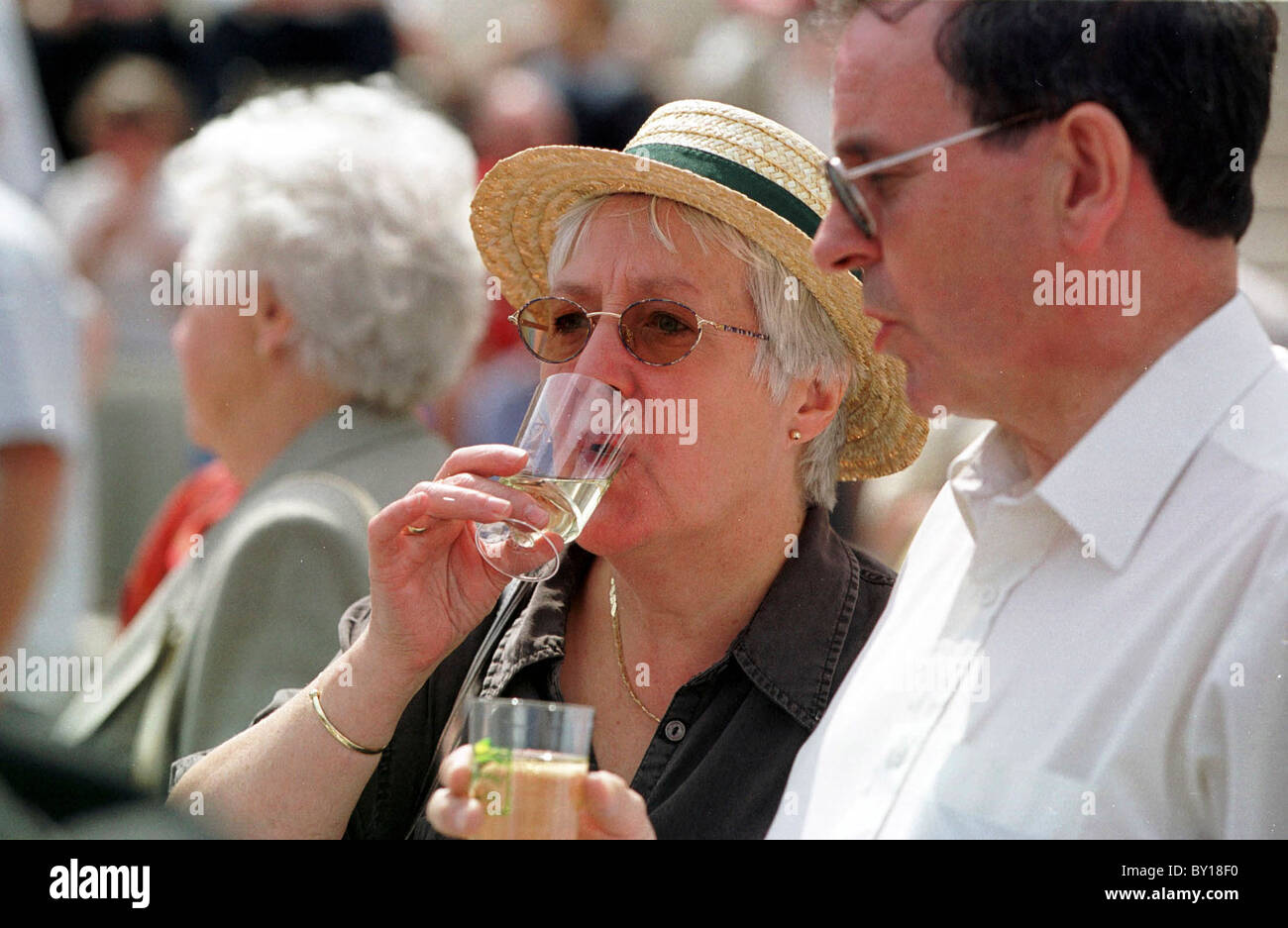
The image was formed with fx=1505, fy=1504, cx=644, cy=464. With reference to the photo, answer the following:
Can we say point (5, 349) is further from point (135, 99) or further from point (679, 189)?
point (135, 99)

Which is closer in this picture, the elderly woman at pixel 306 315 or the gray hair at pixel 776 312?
the gray hair at pixel 776 312

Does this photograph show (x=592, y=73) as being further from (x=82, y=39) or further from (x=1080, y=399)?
(x=1080, y=399)

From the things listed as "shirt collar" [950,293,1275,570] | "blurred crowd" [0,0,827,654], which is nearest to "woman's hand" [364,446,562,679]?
"shirt collar" [950,293,1275,570]

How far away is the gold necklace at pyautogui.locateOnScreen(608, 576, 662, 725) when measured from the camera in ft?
8.76

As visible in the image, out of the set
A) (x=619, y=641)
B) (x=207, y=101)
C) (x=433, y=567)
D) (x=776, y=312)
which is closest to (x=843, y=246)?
(x=776, y=312)

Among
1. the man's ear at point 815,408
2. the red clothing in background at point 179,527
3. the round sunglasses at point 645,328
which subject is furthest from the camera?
the red clothing in background at point 179,527

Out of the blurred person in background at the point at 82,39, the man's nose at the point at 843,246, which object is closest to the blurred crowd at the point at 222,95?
the blurred person in background at the point at 82,39

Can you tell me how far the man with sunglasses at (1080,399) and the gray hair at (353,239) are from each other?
6.31ft

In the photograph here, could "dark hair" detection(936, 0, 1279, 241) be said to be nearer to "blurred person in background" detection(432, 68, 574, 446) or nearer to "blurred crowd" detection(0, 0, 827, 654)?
"blurred person in background" detection(432, 68, 574, 446)

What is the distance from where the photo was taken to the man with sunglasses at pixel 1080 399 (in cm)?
163

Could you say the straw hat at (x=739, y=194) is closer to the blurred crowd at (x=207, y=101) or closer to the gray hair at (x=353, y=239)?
the gray hair at (x=353, y=239)

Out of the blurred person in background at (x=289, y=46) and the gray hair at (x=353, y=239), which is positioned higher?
the blurred person in background at (x=289, y=46)

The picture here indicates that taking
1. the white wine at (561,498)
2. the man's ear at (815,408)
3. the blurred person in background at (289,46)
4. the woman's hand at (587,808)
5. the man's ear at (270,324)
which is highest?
the blurred person in background at (289,46)
